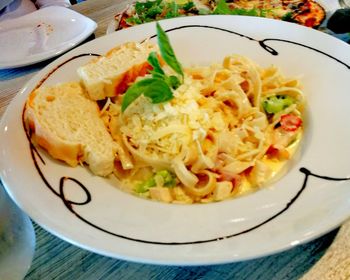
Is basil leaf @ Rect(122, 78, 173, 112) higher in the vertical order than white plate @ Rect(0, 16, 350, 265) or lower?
higher

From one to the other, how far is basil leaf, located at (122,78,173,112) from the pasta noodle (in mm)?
43

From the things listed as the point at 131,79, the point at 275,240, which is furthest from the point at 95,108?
the point at 275,240

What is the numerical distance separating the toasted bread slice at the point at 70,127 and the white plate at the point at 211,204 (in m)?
0.04

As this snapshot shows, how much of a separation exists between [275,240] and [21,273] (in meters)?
0.74

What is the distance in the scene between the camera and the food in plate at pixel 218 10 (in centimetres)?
234

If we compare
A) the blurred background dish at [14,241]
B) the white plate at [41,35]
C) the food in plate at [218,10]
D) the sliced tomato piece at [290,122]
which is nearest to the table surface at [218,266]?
the blurred background dish at [14,241]

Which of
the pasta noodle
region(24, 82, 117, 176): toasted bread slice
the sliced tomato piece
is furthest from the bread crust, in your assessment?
the sliced tomato piece

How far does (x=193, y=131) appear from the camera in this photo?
4.65ft

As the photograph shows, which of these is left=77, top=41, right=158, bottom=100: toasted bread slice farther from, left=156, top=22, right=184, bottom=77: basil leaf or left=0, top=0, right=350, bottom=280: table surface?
left=0, top=0, right=350, bottom=280: table surface

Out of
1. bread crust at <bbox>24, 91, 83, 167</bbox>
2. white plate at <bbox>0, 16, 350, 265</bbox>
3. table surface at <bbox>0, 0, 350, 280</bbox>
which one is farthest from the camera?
bread crust at <bbox>24, 91, 83, 167</bbox>

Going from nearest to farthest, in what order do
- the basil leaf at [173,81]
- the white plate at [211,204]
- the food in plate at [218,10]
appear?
the white plate at [211,204] → the basil leaf at [173,81] → the food in plate at [218,10]

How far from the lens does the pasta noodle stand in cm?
135

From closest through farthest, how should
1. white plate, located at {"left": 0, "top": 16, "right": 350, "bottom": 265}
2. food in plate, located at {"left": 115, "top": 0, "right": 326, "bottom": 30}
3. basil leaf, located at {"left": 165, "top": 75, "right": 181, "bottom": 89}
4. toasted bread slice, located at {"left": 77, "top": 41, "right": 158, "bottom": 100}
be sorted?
white plate, located at {"left": 0, "top": 16, "right": 350, "bottom": 265}
basil leaf, located at {"left": 165, "top": 75, "right": 181, "bottom": 89}
toasted bread slice, located at {"left": 77, "top": 41, "right": 158, "bottom": 100}
food in plate, located at {"left": 115, "top": 0, "right": 326, "bottom": 30}

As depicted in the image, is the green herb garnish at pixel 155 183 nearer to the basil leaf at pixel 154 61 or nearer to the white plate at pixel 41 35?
the basil leaf at pixel 154 61
